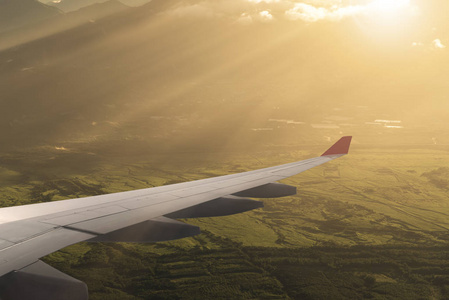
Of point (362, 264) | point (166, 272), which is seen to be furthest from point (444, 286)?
point (166, 272)

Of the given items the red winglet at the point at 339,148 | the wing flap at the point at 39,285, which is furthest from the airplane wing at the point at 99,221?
the red winglet at the point at 339,148

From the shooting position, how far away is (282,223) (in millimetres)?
52938

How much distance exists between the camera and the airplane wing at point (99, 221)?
532 cm

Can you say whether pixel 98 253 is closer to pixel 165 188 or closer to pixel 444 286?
pixel 165 188

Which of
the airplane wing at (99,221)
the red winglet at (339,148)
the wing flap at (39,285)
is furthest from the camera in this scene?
the red winglet at (339,148)

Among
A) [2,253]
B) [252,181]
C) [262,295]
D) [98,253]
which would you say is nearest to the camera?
[2,253]

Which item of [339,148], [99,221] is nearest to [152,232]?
[99,221]

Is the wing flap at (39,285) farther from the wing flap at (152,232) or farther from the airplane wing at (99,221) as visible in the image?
the wing flap at (152,232)

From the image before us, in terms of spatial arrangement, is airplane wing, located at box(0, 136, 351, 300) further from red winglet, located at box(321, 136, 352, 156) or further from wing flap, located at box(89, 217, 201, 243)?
red winglet, located at box(321, 136, 352, 156)

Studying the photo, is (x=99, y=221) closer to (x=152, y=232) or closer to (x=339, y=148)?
(x=152, y=232)

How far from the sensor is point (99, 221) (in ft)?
26.5

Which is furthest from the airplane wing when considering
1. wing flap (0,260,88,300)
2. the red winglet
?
the red winglet

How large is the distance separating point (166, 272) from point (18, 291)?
30067mm

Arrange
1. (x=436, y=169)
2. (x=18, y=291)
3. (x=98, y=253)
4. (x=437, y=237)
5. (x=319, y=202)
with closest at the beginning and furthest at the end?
(x=18, y=291), (x=98, y=253), (x=437, y=237), (x=319, y=202), (x=436, y=169)
